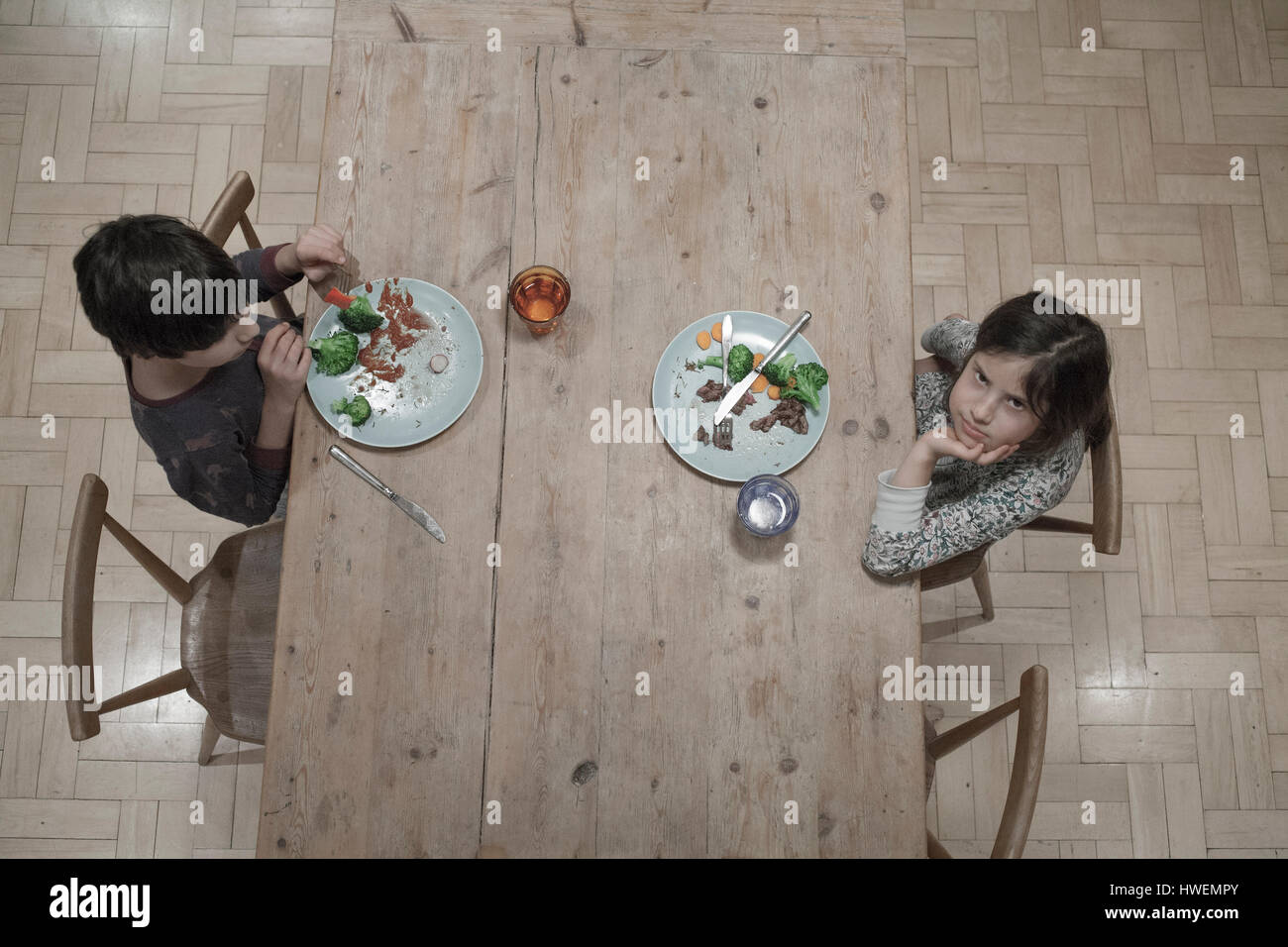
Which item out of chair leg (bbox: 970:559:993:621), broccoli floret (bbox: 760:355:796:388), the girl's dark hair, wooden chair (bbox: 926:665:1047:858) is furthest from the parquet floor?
broccoli floret (bbox: 760:355:796:388)

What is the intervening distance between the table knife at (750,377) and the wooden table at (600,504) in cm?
6

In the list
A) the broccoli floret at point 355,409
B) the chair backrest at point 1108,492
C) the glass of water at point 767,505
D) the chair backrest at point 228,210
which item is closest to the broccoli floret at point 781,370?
the glass of water at point 767,505

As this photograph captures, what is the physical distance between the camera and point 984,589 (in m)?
2.28

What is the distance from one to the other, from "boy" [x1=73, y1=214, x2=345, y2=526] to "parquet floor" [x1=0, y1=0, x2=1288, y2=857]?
84 cm

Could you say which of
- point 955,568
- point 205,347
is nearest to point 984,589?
point 955,568

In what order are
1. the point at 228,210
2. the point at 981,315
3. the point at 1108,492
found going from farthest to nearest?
the point at 981,315 < the point at 228,210 < the point at 1108,492

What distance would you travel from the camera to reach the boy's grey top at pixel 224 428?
161 centimetres

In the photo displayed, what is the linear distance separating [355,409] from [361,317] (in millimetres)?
167

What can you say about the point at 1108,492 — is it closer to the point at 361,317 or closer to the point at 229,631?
the point at 361,317

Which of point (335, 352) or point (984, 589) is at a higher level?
point (335, 352)

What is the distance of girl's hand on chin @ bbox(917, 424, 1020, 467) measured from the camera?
144cm
